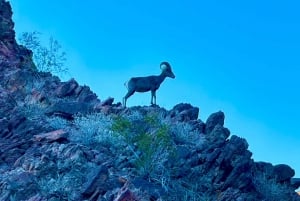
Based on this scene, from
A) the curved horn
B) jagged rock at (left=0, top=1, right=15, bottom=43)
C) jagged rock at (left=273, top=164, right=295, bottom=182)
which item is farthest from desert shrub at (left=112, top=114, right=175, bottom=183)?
jagged rock at (left=0, top=1, right=15, bottom=43)

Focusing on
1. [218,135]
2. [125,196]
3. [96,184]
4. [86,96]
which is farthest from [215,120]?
[125,196]

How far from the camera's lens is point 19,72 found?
18.9 meters

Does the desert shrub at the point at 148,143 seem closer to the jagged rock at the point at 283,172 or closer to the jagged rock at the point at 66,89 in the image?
the jagged rock at the point at 66,89

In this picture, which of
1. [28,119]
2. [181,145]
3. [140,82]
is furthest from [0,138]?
[140,82]

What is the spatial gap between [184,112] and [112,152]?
14.7ft

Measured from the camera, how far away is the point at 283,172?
17.8 metres

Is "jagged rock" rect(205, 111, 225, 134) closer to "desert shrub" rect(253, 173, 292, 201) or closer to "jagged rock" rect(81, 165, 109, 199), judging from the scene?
"desert shrub" rect(253, 173, 292, 201)

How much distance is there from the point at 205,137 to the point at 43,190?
5.94 meters

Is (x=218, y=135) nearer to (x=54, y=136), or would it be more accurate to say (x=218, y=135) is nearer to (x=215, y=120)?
(x=215, y=120)

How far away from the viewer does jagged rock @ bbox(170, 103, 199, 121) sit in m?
18.5

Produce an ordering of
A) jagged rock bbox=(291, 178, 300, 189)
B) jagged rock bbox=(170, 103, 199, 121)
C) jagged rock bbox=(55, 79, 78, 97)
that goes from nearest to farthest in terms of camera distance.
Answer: jagged rock bbox=(291, 178, 300, 189), jagged rock bbox=(170, 103, 199, 121), jagged rock bbox=(55, 79, 78, 97)

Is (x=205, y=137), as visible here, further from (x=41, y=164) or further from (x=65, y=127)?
(x=41, y=164)

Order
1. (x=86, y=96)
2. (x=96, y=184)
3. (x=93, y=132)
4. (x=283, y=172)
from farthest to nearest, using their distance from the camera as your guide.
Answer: (x=86, y=96) → (x=283, y=172) → (x=93, y=132) → (x=96, y=184)

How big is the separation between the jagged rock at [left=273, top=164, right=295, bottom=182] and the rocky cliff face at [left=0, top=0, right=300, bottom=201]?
0.03 metres
